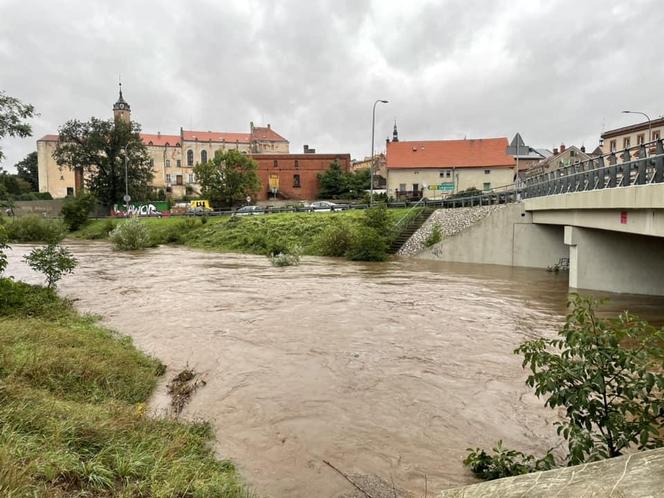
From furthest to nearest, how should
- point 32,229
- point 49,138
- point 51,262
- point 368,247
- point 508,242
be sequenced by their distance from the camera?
1. point 49,138
2. point 32,229
3. point 368,247
4. point 508,242
5. point 51,262

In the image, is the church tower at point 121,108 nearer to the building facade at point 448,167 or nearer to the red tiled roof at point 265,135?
the red tiled roof at point 265,135

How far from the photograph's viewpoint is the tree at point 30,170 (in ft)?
392

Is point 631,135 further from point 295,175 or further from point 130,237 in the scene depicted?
point 130,237

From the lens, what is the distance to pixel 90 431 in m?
5.27

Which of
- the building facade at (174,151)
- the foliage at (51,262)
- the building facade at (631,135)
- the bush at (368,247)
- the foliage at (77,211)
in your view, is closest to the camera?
the foliage at (51,262)

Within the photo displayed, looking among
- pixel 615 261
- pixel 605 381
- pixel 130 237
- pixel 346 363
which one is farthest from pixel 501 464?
pixel 130 237

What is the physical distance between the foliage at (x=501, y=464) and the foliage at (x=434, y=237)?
27.5m

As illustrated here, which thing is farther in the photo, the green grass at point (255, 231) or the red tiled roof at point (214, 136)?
the red tiled roof at point (214, 136)

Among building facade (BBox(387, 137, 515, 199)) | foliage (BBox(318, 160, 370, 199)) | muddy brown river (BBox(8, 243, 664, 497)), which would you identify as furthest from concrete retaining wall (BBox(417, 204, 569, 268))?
foliage (BBox(318, 160, 370, 199))

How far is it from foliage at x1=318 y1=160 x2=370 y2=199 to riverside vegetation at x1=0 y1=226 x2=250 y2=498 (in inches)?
2494

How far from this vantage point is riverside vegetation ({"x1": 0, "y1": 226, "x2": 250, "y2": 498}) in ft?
13.7

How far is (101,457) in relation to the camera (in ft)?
15.7

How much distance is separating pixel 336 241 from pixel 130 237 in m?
17.9

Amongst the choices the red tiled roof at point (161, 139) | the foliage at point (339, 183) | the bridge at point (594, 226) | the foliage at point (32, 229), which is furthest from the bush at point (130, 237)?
the red tiled roof at point (161, 139)
